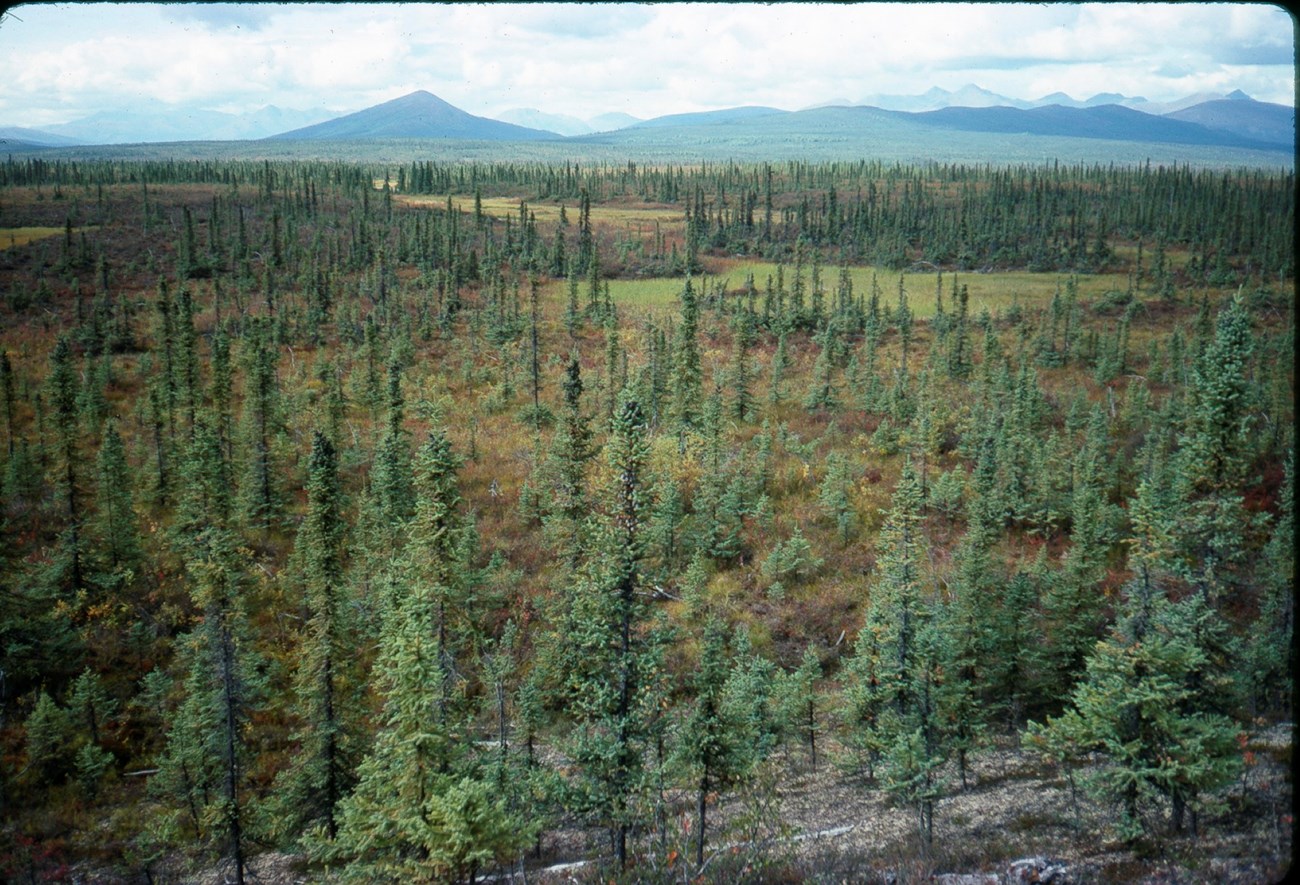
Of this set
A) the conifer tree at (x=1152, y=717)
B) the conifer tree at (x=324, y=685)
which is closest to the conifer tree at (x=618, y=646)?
the conifer tree at (x=324, y=685)

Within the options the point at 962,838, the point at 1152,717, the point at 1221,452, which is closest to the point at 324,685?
the point at 962,838

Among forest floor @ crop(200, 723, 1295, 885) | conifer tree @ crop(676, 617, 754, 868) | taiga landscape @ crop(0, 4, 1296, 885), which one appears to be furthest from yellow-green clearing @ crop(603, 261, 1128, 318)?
conifer tree @ crop(676, 617, 754, 868)

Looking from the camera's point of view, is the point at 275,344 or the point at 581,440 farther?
the point at 275,344

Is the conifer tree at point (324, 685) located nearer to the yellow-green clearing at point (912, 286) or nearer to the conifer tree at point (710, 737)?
the conifer tree at point (710, 737)

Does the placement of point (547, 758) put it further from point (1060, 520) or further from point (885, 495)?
point (1060, 520)

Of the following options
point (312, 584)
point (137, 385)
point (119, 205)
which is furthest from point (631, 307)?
point (119, 205)

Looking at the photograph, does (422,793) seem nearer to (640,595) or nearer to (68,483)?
(640,595)
